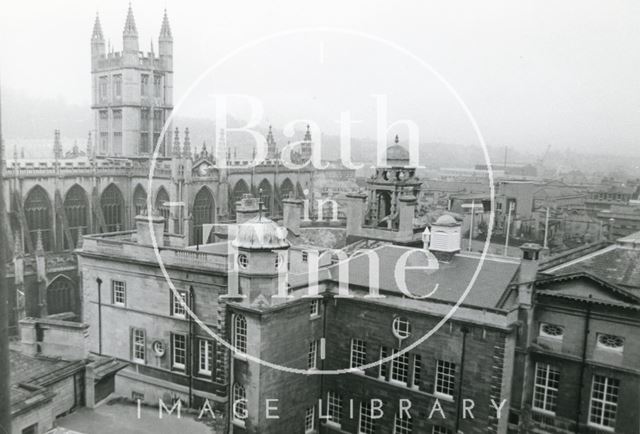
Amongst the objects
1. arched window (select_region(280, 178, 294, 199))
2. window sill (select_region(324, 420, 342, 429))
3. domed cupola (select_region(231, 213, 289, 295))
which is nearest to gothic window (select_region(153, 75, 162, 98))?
arched window (select_region(280, 178, 294, 199))

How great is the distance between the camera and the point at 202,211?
61.2m

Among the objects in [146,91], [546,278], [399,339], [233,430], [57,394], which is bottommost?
[233,430]

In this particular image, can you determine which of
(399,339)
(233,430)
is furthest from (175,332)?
(399,339)

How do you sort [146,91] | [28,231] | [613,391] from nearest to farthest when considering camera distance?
[613,391]
[28,231]
[146,91]

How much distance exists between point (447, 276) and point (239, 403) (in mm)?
10587

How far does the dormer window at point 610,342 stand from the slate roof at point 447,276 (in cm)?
406

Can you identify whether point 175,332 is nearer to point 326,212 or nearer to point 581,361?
point 581,361

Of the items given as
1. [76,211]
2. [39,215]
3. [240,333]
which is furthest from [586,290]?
[76,211]

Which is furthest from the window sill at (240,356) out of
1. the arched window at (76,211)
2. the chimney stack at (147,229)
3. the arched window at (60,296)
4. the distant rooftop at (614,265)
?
the arched window at (76,211)

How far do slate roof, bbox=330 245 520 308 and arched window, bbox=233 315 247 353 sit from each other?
16.6 ft

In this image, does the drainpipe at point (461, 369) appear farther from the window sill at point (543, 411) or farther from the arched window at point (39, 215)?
the arched window at point (39, 215)

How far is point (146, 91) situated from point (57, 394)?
180ft

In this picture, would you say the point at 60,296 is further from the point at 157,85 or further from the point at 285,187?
the point at 157,85

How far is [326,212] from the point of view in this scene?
204 ft
